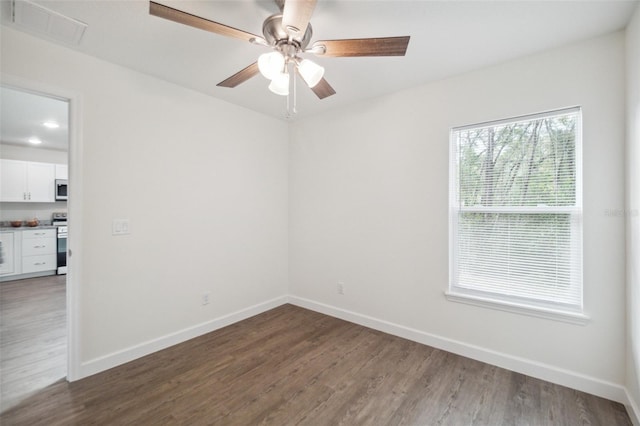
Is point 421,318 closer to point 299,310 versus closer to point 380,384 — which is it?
point 380,384

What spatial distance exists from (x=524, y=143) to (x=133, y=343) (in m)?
3.76

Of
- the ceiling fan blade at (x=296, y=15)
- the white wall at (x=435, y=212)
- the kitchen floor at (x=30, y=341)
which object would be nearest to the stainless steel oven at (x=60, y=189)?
the kitchen floor at (x=30, y=341)

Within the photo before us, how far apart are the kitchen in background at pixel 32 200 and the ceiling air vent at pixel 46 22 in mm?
3065

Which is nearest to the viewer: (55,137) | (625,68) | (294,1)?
(294,1)

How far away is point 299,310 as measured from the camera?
3633mm

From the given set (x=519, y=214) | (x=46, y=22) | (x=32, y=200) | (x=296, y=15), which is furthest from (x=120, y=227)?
(x=32, y=200)

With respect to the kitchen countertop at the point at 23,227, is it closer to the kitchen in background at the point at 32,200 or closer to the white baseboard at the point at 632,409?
the kitchen in background at the point at 32,200

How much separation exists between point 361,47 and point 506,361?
2635 millimetres

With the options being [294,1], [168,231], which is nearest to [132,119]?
[168,231]

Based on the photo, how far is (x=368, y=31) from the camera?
1.93 meters

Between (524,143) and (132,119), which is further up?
(132,119)

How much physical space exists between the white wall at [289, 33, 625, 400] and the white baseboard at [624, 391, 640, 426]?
68mm

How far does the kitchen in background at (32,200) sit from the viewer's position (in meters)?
4.95

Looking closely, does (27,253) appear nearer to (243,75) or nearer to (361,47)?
(243,75)
